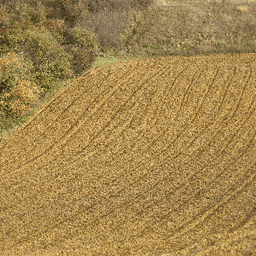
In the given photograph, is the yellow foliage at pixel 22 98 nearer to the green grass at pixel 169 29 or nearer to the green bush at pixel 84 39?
the green grass at pixel 169 29

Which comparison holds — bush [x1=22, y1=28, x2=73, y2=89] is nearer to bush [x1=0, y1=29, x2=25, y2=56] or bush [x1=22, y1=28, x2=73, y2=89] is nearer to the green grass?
bush [x1=0, y1=29, x2=25, y2=56]

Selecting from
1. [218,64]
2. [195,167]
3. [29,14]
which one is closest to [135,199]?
[195,167]

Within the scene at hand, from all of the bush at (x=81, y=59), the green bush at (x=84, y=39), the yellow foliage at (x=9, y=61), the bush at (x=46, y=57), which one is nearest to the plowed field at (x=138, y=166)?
the bush at (x=81, y=59)

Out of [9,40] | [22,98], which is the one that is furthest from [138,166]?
[9,40]

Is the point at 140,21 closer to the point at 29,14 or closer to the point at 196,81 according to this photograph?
the point at 29,14

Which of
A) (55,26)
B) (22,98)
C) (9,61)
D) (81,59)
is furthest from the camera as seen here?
(55,26)

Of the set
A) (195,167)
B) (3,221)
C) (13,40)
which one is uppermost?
(13,40)

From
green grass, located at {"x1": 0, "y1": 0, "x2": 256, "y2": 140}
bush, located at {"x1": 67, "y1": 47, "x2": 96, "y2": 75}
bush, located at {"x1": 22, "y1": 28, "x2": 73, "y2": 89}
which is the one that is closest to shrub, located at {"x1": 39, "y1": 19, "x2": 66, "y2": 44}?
green grass, located at {"x1": 0, "y1": 0, "x2": 256, "y2": 140}

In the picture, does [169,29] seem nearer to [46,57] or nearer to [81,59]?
[81,59]
